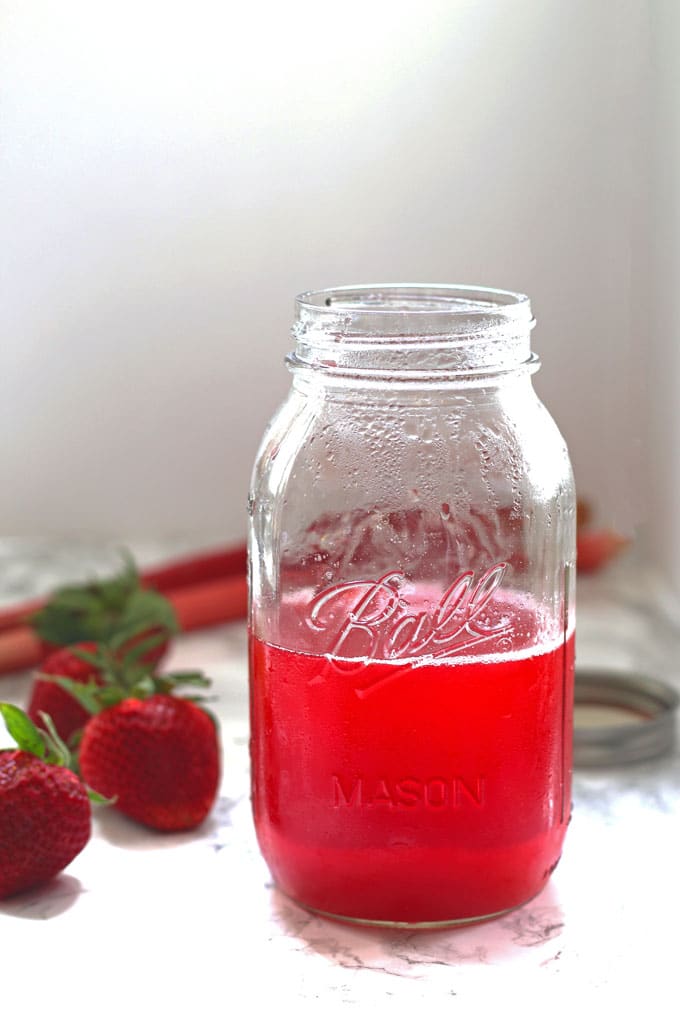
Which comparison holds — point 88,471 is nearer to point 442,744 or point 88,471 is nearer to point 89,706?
point 89,706

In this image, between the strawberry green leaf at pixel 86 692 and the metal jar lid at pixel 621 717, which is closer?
the strawberry green leaf at pixel 86 692

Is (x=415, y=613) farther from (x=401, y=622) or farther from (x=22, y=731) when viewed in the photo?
(x=22, y=731)

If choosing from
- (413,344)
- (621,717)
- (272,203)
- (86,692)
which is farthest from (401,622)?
(272,203)

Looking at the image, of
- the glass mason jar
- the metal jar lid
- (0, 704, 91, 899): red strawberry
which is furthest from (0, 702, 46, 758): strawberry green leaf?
the metal jar lid

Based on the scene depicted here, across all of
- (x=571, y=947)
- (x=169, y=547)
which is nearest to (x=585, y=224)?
(x=169, y=547)

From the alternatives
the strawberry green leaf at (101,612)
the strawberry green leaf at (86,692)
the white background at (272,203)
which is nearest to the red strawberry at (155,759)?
the strawberry green leaf at (86,692)

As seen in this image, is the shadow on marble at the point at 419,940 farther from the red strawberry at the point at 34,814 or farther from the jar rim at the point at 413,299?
the jar rim at the point at 413,299
